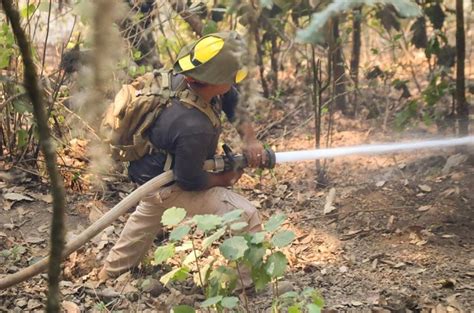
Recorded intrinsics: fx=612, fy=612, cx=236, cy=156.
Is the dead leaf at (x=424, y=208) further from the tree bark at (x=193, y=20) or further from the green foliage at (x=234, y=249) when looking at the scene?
the tree bark at (x=193, y=20)

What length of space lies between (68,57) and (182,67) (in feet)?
4.21

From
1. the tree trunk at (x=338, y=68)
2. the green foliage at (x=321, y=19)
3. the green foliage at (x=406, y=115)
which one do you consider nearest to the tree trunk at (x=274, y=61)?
the tree trunk at (x=338, y=68)

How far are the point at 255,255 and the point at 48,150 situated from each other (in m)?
1.42

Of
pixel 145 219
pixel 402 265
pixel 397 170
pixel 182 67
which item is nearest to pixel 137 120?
pixel 182 67

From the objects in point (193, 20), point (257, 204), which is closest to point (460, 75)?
point (257, 204)

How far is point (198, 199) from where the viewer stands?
3.60 m

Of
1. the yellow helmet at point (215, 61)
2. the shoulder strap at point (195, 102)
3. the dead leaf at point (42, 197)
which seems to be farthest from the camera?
the dead leaf at point (42, 197)

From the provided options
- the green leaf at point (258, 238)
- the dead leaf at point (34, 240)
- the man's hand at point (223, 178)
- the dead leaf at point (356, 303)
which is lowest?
the dead leaf at point (356, 303)

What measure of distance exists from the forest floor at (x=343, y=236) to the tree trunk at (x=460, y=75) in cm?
26

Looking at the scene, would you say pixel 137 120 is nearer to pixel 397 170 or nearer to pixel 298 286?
pixel 298 286

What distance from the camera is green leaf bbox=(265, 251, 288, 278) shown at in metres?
2.65

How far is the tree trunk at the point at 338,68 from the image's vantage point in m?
4.97

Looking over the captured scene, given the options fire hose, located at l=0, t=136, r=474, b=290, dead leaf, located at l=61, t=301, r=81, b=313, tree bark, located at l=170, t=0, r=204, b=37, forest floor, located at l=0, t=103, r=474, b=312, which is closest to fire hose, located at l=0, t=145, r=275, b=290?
fire hose, located at l=0, t=136, r=474, b=290

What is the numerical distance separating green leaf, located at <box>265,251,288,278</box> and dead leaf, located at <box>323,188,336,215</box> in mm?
1827
